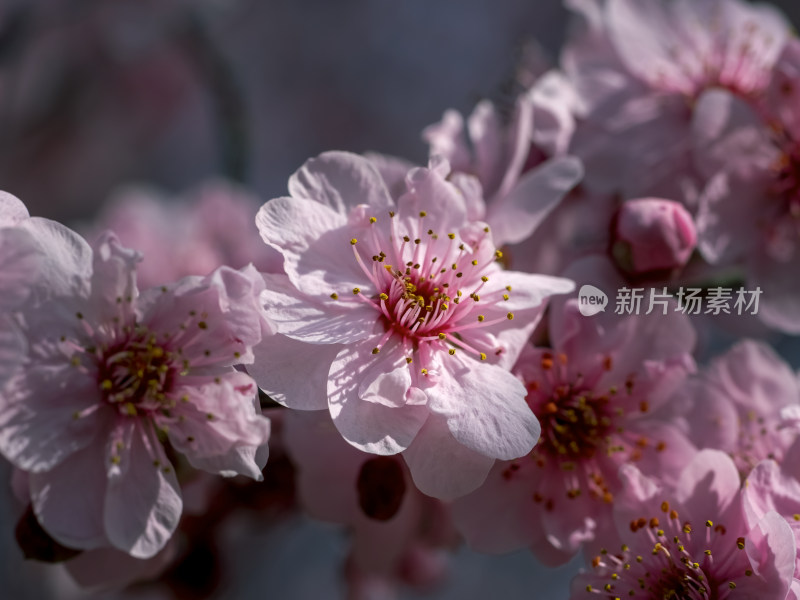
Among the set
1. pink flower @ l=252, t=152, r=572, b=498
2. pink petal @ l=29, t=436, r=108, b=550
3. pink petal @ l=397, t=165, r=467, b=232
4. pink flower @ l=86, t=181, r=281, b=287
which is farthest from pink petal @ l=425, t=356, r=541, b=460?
pink flower @ l=86, t=181, r=281, b=287

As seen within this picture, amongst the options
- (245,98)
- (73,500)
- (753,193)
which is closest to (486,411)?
(73,500)

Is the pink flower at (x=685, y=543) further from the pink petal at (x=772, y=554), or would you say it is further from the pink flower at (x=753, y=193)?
the pink flower at (x=753, y=193)

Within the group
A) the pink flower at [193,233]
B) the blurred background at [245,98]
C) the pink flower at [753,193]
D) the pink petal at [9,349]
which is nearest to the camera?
the pink petal at [9,349]

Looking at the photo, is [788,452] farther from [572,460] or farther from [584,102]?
[584,102]

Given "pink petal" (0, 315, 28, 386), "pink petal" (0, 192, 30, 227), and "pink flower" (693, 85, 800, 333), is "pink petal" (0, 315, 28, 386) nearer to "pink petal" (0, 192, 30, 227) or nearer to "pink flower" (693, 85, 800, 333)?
"pink petal" (0, 192, 30, 227)

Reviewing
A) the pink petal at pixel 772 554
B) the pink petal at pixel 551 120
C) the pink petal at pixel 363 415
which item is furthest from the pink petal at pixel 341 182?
the pink petal at pixel 772 554

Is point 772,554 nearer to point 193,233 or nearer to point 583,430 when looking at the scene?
point 583,430

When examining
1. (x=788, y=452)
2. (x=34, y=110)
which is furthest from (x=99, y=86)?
(x=788, y=452)
